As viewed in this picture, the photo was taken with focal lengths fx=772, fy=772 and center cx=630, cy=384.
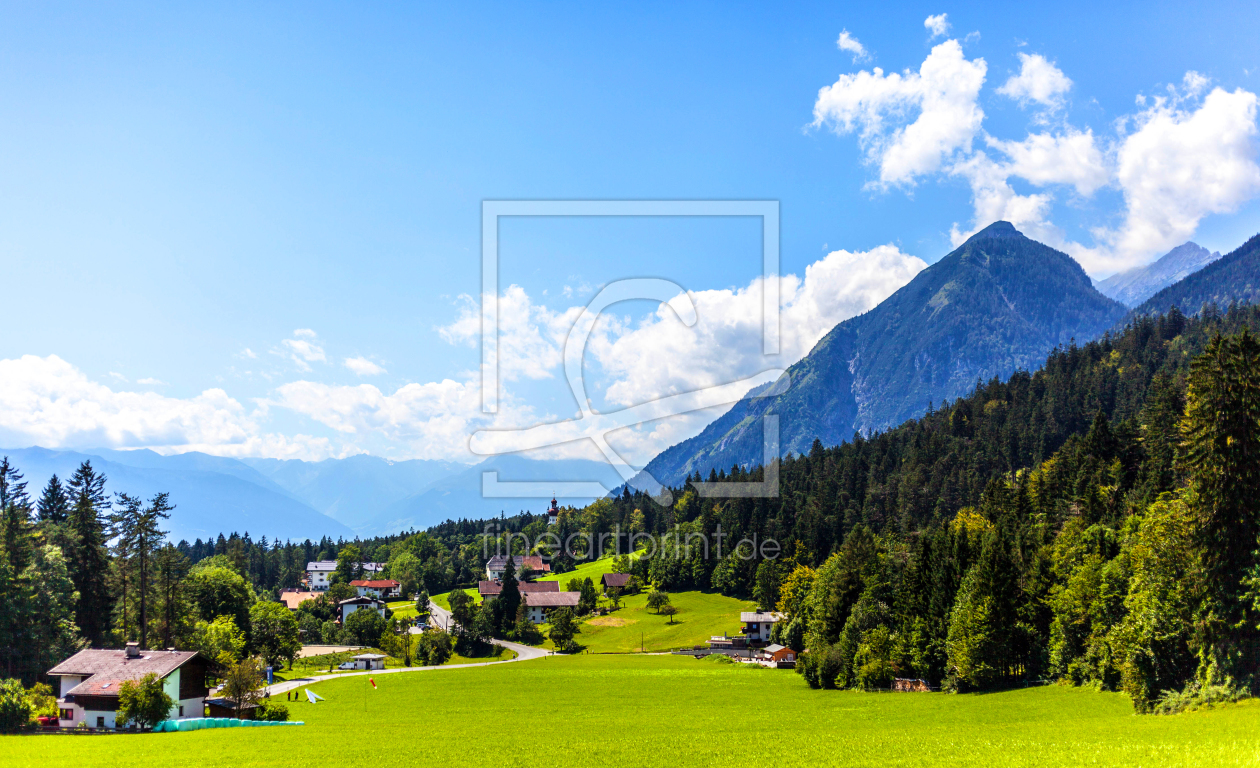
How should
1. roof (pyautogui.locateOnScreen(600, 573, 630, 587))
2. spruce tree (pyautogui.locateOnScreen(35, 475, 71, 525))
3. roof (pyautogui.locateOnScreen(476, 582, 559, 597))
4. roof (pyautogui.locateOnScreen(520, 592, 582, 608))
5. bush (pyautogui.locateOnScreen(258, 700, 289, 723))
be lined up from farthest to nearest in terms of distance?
1. roof (pyautogui.locateOnScreen(600, 573, 630, 587))
2. roof (pyautogui.locateOnScreen(476, 582, 559, 597))
3. roof (pyautogui.locateOnScreen(520, 592, 582, 608))
4. spruce tree (pyautogui.locateOnScreen(35, 475, 71, 525))
5. bush (pyautogui.locateOnScreen(258, 700, 289, 723))

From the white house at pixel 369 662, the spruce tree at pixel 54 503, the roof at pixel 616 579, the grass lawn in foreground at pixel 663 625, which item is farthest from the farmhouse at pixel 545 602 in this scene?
the spruce tree at pixel 54 503

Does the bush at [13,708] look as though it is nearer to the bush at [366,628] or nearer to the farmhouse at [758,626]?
the bush at [366,628]

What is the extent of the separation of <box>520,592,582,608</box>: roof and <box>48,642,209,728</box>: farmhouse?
287 feet

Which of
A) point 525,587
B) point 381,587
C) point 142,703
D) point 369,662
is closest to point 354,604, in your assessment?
point 525,587

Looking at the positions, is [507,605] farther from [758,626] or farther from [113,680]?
[113,680]

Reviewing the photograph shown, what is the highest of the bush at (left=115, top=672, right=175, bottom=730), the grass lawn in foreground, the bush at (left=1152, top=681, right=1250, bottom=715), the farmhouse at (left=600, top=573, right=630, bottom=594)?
the bush at (left=1152, top=681, right=1250, bottom=715)

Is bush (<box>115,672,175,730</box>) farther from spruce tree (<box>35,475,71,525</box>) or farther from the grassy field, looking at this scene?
spruce tree (<box>35,475,71,525</box>)

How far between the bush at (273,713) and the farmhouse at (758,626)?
7397cm

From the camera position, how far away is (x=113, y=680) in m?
57.2

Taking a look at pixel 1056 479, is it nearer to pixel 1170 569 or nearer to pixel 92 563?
pixel 1170 569

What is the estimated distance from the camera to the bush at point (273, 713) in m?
58.6

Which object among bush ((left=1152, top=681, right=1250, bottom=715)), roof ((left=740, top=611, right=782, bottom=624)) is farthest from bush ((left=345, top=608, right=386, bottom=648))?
bush ((left=1152, top=681, right=1250, bottom=715))

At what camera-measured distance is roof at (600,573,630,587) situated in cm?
16125

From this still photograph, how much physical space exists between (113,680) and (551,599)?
98.4 m
